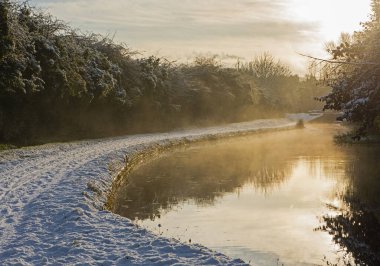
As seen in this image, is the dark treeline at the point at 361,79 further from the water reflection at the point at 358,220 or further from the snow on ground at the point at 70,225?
the snow on ground at the point at 70,225

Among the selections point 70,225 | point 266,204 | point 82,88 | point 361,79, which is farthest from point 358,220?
point 82,88

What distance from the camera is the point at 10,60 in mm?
21641

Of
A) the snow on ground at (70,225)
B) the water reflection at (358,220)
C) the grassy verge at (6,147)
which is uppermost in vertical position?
the grassy verge at (6,147)

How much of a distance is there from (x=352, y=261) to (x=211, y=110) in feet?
131

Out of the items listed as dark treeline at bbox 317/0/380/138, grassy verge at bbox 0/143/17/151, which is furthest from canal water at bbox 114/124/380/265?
grassy verge at bbox 0/143/17/151

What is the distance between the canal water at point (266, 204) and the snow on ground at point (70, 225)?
112cm

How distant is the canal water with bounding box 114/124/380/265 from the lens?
32.6 feet

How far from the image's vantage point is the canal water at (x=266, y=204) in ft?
32.6

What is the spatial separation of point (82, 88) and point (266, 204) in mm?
16447

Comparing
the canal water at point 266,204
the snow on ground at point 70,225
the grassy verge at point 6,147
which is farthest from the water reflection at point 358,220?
the grassy verge at point 6,147

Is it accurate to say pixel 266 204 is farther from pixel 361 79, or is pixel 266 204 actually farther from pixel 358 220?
pixel 361 79

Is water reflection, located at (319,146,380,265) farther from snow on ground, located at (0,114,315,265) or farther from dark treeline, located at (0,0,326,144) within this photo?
dark treeline, located at (0,0,326,144)

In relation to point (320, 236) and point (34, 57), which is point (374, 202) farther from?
point (34, 57)

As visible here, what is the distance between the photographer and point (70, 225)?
10469 mm
